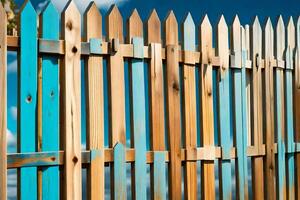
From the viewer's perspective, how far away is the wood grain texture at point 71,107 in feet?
14.8

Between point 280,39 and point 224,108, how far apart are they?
4.54 feet

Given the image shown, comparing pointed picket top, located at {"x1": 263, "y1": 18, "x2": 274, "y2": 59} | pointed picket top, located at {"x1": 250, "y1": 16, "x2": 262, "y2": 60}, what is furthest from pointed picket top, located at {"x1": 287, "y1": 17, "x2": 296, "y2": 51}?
pointed picket top, located at {"x1": 250, "y1": 16, "x2": 262, "y2": 60}

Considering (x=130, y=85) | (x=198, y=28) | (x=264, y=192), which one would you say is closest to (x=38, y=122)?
(x=130, y=85)

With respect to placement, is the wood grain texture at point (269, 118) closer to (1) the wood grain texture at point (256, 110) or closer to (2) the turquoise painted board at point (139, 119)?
(1) the wood grain texture at point (256, 110)

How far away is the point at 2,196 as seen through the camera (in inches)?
170

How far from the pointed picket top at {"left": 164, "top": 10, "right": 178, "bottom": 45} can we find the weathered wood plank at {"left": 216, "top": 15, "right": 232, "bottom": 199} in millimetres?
557

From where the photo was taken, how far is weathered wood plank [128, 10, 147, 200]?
488 cm

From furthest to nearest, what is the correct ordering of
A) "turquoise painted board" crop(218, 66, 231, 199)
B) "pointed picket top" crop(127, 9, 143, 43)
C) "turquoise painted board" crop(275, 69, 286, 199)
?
"turquoise painted board" crop(275, 69, 286, 199) < "turquoise painted board" crop(218, 66, 231, 199) < "pointed picket top" crop(127, 9, 143, 43)

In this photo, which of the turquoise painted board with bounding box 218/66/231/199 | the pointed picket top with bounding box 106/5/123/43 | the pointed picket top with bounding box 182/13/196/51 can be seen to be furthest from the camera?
the turquoise painted board with bounding box 218/66/231/199

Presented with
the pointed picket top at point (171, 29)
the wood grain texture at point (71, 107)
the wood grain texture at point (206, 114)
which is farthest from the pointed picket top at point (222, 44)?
the wood grain texture at point (71, 107)

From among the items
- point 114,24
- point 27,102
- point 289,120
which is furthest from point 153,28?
point 289,120

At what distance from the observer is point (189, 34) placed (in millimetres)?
5387

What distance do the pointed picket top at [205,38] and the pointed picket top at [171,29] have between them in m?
0.30

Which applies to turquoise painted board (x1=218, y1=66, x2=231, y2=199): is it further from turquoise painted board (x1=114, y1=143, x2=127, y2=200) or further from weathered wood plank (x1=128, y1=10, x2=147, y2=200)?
turquoise painted board (x1=114, y1=143, x2=127, y2=200)
